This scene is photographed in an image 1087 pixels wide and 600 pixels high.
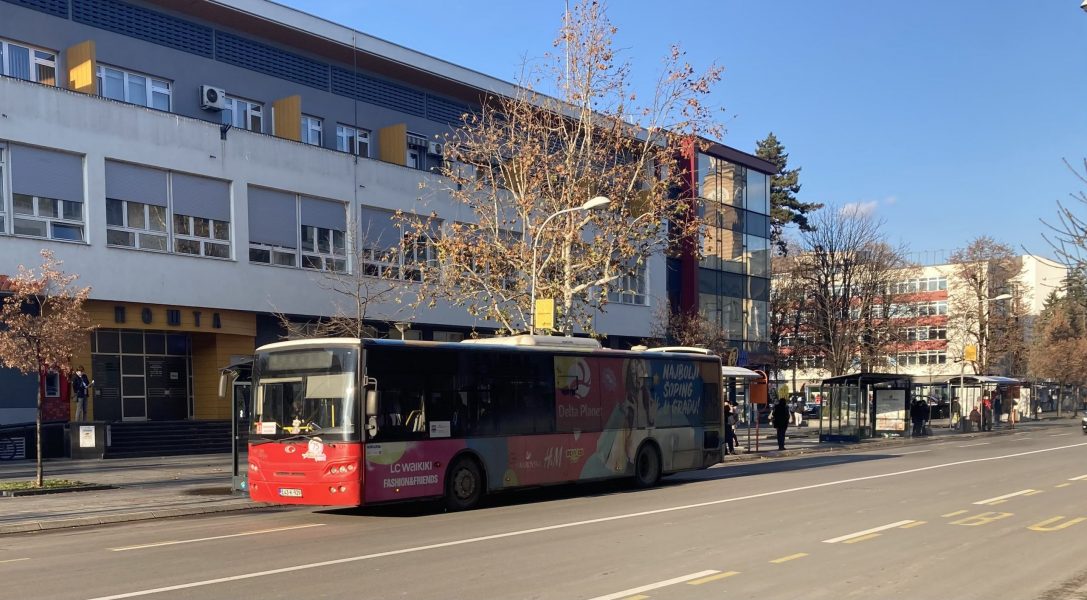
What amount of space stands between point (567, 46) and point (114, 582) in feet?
65.4

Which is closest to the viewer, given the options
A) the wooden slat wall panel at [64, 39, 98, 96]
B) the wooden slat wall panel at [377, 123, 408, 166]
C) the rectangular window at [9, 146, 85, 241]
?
the rectangular window at [9, 146, 85, 241]

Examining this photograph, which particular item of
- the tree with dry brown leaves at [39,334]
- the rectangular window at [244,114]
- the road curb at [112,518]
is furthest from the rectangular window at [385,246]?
the road curb at [112,518]

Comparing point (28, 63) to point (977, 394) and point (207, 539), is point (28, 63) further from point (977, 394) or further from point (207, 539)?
point (977, 394)

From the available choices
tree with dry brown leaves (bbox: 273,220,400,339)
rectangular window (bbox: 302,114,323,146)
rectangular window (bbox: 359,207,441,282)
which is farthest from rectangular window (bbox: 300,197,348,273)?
rectangular window (bbox: 302,114,323,146)

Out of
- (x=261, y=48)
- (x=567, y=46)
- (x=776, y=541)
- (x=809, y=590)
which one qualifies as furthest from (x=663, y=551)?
(x=261, y=48)

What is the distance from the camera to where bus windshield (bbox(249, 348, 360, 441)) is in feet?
49.2

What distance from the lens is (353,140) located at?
4009cm

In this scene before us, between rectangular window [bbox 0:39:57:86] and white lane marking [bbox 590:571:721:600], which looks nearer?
white lane marking [bbox 590:571:721:600]

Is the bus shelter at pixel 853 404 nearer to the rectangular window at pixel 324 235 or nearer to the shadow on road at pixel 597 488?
the shadow on road at pixel 597 488

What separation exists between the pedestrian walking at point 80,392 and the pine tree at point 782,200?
65380mm

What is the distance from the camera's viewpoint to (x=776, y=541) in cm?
1194

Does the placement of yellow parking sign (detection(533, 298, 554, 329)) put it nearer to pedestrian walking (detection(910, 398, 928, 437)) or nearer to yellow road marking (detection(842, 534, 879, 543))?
yellow road marking (detection(842, 534, 879, 543))

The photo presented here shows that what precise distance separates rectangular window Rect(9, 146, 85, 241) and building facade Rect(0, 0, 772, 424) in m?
0.04

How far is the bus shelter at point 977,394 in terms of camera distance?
164ft
